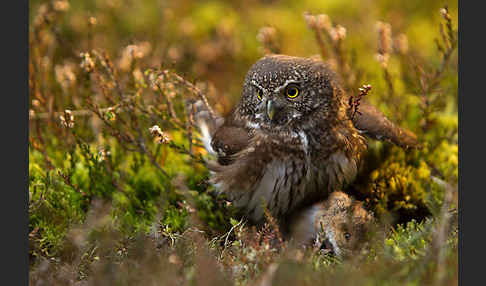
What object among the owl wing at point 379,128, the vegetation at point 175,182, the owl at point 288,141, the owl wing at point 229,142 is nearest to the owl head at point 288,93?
the owl at point 288,141

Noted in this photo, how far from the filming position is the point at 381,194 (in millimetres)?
3896

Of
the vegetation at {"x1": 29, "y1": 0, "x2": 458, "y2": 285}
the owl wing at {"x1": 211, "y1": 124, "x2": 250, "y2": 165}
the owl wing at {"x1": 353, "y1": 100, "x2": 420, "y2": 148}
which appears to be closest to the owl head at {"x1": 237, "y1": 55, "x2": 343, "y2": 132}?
the owl wing at {"x1": 211, "y1": 124, "x2": 250, "y2": 165}

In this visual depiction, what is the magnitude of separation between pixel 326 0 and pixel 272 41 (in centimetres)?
304

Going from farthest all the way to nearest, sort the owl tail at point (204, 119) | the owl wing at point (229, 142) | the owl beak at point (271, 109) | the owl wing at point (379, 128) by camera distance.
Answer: the owl tail at point (204, 119) < the owl wing at point (379, 128) < the owl wing at point (229, 142) < the owl beak at point (271, 109)

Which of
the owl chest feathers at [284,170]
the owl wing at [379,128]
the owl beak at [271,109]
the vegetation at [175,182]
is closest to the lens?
the vegetation at [175,182]

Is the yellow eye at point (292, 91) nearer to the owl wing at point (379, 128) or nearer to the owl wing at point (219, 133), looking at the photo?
the owl wing at point (219, 133)

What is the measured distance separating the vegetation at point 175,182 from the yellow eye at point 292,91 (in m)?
0.84

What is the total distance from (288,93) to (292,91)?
0.11ft

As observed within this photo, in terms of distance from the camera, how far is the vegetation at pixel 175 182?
8.24ft

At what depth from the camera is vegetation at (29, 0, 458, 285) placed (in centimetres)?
251

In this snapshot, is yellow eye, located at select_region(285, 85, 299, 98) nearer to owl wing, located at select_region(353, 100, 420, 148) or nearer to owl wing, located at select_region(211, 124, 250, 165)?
owl wing, located at select_region(211, 124, 250, 165)

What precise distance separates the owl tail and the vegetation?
8 centimetres

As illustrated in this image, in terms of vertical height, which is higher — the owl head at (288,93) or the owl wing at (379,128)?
the owl head at (288,93)

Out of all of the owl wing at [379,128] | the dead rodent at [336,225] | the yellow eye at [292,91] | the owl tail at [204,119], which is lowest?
the dead rodent at [336,225]
